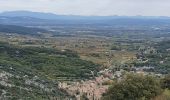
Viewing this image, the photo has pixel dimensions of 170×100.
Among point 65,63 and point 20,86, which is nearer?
point 20,86

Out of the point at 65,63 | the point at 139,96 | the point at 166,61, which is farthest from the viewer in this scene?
the point at 166,61

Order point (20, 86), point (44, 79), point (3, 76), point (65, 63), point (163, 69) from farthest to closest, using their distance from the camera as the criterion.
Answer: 1. point (65, 63)
2. point (163, 69)
3. point (44, 79)
4. point (3, 76)
5. point (20, 86)

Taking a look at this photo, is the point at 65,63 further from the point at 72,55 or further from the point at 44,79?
the point at 44,79

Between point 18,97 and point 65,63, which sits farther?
point 65,63

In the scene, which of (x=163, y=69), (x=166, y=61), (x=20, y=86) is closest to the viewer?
(x=20, y=86)

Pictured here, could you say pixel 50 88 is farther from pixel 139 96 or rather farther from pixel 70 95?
pixel 139 96

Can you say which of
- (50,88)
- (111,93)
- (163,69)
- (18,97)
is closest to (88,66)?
(163,69)

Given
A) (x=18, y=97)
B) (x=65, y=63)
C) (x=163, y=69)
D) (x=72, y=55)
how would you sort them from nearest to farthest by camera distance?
1. (x=18, y=97)
2. (x=163, y=69)
3. (x=65, y=63)
4. (x=72, y=55)

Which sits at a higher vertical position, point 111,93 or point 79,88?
point 111,93

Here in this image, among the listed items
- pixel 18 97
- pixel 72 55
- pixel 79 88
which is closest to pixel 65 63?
pixel 72 55
